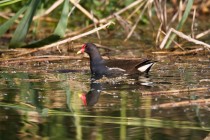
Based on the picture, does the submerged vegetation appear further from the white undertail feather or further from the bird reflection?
the bird reflection

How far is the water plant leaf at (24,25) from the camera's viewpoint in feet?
27.9

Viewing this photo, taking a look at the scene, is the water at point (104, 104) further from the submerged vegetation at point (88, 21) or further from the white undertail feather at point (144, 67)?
the submerged vegetation at point (88, 21)

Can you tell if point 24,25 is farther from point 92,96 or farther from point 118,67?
point 92,96

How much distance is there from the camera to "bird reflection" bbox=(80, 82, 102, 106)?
6.50m

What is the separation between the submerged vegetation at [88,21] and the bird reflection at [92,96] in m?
1.50

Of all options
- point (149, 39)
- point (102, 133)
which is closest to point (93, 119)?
point (102, 133)

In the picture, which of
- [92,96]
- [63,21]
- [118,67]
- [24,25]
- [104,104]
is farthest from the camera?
[63,21]

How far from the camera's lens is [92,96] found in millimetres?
6840

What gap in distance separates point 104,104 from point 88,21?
6.69 m

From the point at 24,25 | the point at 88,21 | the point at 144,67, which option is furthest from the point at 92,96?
the point at 88,21

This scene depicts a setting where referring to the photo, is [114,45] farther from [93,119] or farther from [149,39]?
[93,119]

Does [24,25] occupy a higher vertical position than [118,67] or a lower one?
higher

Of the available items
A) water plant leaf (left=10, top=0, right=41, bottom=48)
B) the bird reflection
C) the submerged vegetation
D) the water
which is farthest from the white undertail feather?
water plant leaf (left=10, top=0, right=41, bottom=48)

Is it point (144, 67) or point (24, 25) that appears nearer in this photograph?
point (144, 67)
